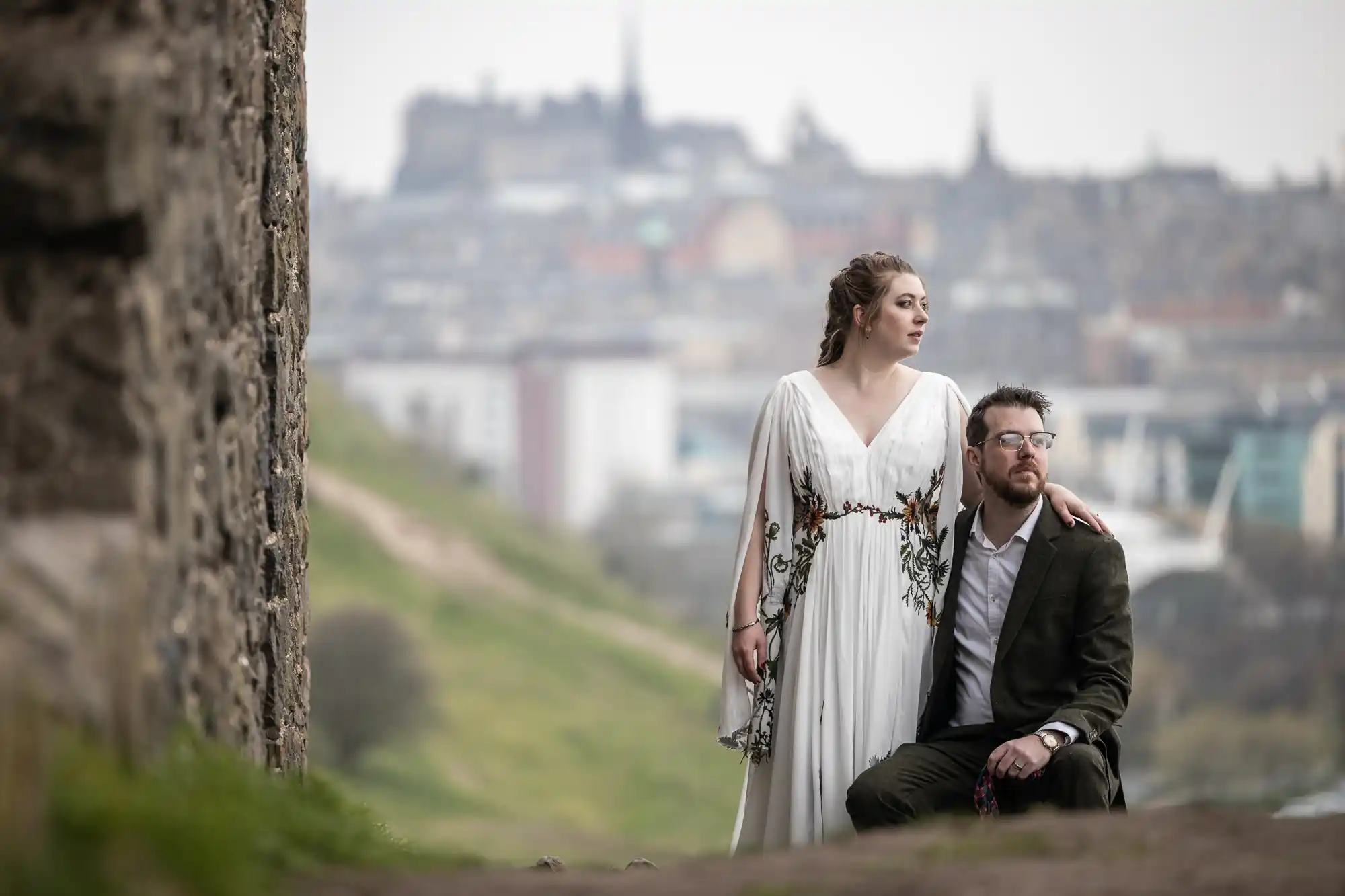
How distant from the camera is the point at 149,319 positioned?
267 centimetres

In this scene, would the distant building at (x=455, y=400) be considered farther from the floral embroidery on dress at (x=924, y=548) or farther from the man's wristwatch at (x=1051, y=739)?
the man's wristwatch at (x=1051, y=739)

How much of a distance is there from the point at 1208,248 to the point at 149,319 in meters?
82.1

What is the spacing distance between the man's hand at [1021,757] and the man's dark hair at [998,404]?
2.18ft

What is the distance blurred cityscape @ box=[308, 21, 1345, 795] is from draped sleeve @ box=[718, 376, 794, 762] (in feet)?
159

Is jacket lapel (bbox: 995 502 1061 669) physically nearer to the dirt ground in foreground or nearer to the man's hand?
the man's hand

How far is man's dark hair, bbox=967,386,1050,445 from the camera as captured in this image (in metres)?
3.91

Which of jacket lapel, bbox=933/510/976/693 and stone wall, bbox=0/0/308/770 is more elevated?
stone wall, bbox=0/0/308/770

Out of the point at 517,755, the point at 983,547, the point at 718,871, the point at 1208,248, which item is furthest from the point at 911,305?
the point at 1208,248

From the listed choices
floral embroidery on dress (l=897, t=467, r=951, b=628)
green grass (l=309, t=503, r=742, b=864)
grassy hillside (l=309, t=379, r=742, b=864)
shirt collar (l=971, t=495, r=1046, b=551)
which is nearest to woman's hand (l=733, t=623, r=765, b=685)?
floral embroidery on dress (l=897, t=467, r=951, b=628)

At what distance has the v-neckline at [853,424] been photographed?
4129 mm

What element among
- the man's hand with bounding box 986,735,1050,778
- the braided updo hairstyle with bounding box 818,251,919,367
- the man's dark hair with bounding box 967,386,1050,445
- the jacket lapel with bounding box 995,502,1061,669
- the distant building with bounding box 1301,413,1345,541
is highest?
the braided updo hairstyle with bounding box 818,251,919,367

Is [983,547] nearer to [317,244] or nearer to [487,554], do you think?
[487,554]

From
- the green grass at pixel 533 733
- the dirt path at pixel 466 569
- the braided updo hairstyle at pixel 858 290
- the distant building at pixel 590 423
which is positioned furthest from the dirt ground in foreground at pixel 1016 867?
the distant building at pixel 590 423

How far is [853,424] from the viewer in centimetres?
417
